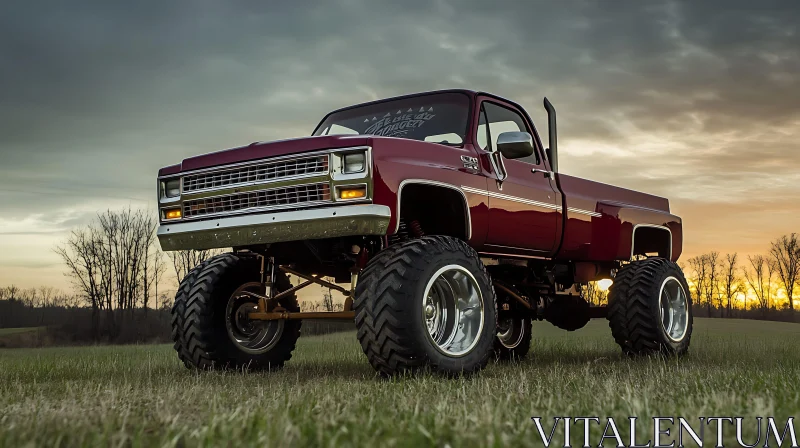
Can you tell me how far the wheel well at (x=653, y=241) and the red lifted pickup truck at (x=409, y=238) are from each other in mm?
716

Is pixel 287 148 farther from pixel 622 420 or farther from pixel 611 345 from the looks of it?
pixel 611 345

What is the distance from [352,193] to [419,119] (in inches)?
76.3

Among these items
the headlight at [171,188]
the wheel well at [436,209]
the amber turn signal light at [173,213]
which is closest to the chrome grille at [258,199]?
the amber turn signal light at [173,213]

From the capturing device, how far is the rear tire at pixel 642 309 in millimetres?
8953

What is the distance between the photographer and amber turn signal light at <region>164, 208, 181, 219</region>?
6.98 meters

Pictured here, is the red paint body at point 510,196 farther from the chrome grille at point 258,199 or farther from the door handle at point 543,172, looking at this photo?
the chrome grille at point 258,199

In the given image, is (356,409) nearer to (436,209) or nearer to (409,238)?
(409,238)


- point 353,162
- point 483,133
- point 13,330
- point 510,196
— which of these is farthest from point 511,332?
point 13,330

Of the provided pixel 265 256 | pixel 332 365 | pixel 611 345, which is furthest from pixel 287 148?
pixel 611 345

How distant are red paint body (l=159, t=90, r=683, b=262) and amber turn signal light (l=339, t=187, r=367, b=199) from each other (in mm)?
102

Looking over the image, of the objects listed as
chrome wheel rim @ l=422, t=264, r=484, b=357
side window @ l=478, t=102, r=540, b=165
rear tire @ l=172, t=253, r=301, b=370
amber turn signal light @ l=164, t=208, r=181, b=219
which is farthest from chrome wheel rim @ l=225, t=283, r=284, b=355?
side window @ l=478, t=102, r=540, b=165

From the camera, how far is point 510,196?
7.34 meters

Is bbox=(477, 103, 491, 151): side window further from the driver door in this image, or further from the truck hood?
the truck hood

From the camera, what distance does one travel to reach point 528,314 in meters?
8.75
